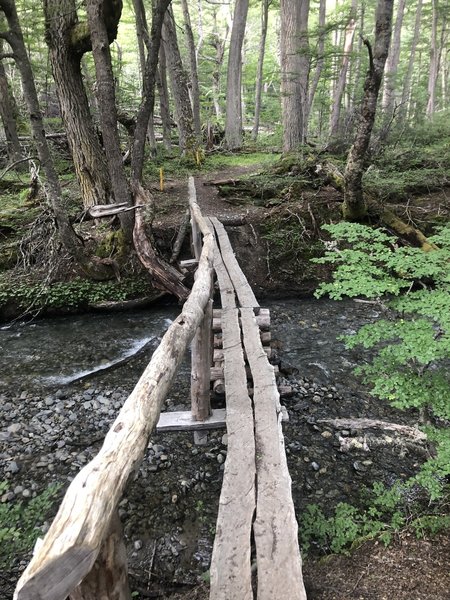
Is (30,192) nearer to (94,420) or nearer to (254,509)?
(94,420)

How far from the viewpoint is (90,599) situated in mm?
1506

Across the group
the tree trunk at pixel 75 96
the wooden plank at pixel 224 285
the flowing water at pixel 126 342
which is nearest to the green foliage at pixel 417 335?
the wooden plank at pixel 224 285

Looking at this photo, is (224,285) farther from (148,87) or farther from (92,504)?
(148,87)

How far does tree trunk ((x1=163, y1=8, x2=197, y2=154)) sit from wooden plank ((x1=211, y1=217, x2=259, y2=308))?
1039cm

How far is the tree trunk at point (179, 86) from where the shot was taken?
16.3 meters

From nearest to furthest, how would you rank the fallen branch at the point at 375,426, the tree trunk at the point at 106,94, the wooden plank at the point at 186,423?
the wooden plank at the point at 186,423 → the fallen branch at the point at 375,426 → the tree trunk at the point at 106,94

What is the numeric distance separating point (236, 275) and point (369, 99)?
4.82 meters

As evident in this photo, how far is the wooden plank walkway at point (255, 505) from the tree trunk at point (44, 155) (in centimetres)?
624

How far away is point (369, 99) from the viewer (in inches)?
313

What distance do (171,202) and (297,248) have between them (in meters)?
4.59

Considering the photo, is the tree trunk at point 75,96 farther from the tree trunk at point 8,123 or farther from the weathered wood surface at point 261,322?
the weathered wood surface at point 261,322

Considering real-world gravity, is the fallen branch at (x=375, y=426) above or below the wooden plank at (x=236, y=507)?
below

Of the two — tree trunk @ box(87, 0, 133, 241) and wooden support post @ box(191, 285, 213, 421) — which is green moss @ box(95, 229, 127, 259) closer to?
tree trunk @ box(87, 0, 133, 241)

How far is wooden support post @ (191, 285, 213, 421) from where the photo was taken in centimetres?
426
